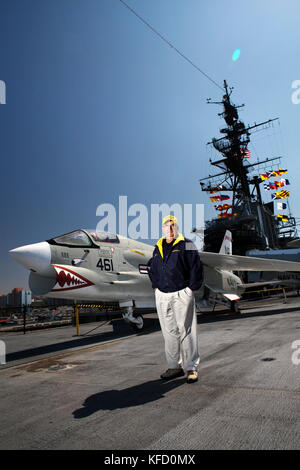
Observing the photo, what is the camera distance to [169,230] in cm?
362

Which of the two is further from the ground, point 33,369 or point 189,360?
point 189,360

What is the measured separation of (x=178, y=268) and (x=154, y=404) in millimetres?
1475

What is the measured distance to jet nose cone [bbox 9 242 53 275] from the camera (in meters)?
6.81

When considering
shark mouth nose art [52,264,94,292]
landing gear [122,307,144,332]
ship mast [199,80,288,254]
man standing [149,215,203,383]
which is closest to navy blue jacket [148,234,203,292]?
man standing [149,215,203,383]

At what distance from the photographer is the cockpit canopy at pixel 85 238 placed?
8039 mm

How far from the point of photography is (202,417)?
213 cm

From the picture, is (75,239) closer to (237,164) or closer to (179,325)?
(179,325)

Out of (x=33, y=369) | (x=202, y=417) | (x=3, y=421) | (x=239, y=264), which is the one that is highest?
(x=239, y=264)

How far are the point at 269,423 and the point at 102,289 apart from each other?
689 cm

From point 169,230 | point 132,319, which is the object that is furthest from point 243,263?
point 169,230
